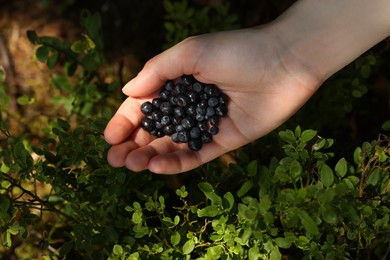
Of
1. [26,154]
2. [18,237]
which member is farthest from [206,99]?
[18,237]

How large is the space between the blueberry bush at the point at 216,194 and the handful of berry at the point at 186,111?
143 mm

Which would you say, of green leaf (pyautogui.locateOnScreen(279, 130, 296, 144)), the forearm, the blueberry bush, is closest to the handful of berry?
the blueberry bush

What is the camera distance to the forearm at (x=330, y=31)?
183cm

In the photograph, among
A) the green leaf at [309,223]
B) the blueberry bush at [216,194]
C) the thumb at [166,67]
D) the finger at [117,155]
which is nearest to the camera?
the green leaf at [309,223]

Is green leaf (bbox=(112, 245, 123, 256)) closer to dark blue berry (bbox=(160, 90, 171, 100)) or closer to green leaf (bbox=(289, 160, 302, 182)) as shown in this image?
green leaf (bbox=(289, 160, 302, 182))

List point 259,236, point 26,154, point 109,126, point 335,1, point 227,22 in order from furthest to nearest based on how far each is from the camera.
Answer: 1. point 227,22
2. point 335,1
3. point 109,126
4. point 26,154
5. point 259,236

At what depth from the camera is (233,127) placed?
1902 millimetres

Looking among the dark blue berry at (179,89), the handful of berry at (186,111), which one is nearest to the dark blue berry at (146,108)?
the handful of berry at (186,111)

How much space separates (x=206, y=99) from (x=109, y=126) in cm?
40

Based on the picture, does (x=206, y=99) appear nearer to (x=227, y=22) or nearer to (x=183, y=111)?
(x=183, y=111)

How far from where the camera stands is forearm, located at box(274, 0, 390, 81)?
6.02 feet

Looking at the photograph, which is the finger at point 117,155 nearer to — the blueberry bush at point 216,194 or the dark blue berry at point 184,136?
the blueberry bush at point 216,194

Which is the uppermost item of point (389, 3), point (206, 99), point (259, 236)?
point (389, 3)

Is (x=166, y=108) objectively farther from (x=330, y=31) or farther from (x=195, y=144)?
(x=330, y=31)
